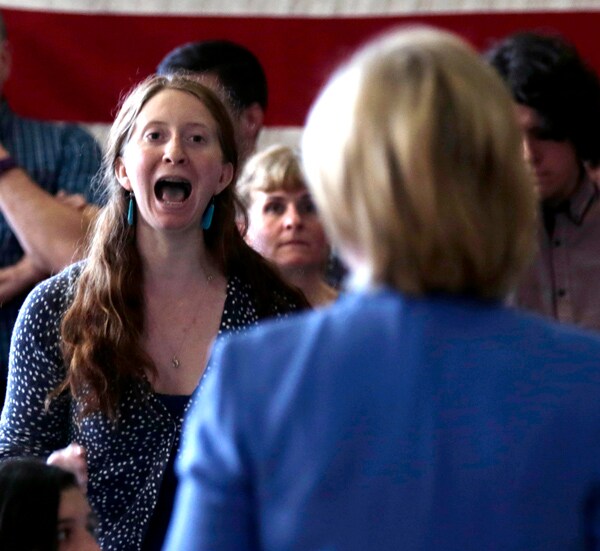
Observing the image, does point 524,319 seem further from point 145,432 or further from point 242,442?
point 145,432

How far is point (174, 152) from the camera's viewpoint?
1.94 meters

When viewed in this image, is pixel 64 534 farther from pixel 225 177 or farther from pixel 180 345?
pixel 225 177

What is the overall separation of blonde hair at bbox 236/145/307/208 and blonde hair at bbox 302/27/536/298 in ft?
5.34

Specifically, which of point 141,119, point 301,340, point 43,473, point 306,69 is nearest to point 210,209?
point 141,119

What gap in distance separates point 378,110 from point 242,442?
253 millimetres

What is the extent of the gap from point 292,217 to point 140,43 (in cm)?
96

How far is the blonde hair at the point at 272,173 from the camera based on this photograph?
2.57 metres

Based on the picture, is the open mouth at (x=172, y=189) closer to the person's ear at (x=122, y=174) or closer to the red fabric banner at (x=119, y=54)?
the person's ear at (x=122, y=174)

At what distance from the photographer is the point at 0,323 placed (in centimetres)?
261

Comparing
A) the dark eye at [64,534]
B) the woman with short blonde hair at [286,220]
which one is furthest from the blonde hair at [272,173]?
the dark eye at [64,534]

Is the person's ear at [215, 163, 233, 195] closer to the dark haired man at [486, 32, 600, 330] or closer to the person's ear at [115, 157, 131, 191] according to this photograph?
the person's ear at [115, 157, 131, 191]

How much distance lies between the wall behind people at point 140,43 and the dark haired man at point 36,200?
463mm

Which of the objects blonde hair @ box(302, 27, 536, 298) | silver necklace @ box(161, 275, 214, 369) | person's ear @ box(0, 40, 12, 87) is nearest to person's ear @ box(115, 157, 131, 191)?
silver necklace @ box(161, 275, 214, 369)

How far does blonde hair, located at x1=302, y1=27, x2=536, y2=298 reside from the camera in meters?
0.90
